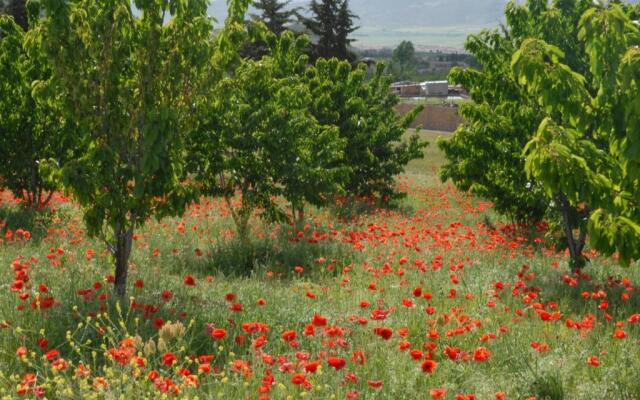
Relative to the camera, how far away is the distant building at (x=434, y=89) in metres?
114

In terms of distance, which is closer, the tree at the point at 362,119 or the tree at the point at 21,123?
the tree at the point at 21,123

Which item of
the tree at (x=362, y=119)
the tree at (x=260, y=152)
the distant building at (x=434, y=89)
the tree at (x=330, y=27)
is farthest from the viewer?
the distant building at (x=434, y=89)

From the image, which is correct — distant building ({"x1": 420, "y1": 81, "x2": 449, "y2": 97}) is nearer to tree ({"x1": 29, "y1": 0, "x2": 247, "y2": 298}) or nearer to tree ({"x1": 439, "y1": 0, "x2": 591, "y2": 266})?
tree ({"x1": 439, "y1": 0, "x2": 591, "y2": 266})

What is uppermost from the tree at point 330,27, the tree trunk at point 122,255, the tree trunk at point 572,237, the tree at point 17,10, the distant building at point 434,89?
the tree at point 17,10

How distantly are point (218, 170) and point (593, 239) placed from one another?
684cm

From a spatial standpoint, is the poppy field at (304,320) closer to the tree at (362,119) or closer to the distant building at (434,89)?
the tree at (362,119)

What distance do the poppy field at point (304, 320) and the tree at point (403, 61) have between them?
411 ft

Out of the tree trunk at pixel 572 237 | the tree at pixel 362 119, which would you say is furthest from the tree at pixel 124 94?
the tree at pixel 362 119

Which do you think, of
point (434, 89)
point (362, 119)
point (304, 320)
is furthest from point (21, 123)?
point (434, 89)

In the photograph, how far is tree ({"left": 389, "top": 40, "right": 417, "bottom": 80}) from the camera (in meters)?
133

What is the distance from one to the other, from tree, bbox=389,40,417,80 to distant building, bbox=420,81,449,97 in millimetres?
16184

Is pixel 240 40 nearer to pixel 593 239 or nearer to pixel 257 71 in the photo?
pixel 257 71

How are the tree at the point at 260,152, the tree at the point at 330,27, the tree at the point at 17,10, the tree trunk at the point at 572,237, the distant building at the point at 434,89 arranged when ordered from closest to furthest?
the tree trunk at the point at 572,237
the tree at the point at 260,152
the tree at the point at 17,10
the tree at the point at 330,27
the distant building at the point at 434,89

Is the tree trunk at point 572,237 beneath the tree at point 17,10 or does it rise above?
beneath
